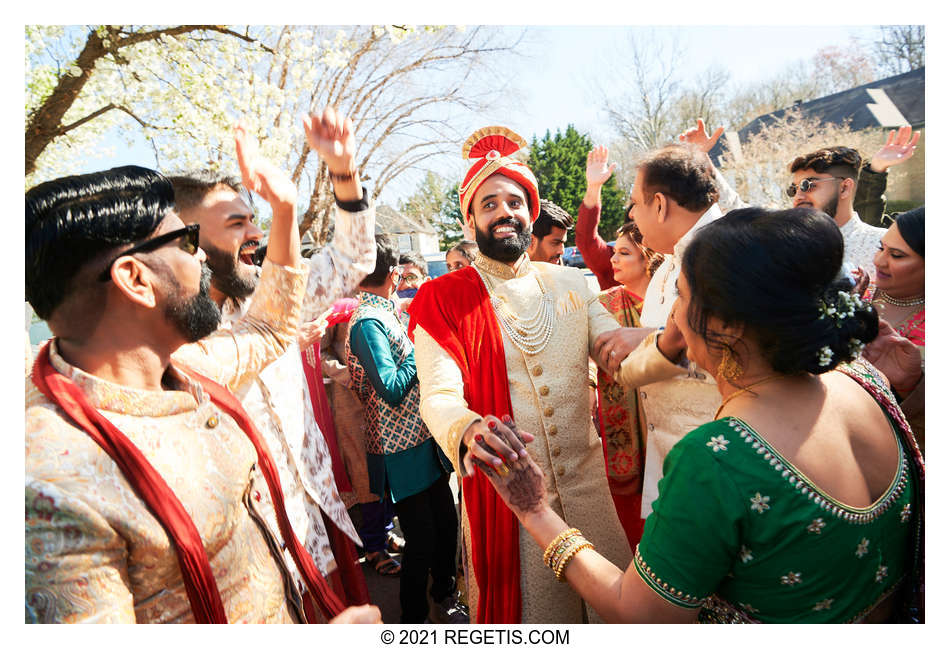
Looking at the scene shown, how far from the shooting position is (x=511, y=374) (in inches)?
86.4

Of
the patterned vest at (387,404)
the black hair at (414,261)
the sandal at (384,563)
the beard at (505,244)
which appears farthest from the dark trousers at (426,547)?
the black hair at (414,261)

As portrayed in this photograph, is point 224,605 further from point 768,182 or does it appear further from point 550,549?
point 768,182

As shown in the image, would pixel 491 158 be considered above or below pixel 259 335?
above

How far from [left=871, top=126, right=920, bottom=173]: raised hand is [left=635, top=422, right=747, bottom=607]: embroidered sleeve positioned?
10.2ft

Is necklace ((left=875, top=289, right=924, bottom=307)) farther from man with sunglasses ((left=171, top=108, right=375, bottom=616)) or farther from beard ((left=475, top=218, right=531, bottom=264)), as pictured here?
man with sunglasses ((left=171, top=108, right=375, bottom=616))

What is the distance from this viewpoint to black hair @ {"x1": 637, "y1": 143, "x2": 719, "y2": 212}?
7.42 ft

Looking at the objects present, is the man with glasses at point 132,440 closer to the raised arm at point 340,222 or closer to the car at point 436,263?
the raised arm at point 340,222

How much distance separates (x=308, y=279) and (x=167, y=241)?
62 centimetres

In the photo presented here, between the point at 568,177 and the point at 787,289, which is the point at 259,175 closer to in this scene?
the point at 787,289

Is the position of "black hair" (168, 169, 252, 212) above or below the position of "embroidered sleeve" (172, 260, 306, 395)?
above

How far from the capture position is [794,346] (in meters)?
1.23

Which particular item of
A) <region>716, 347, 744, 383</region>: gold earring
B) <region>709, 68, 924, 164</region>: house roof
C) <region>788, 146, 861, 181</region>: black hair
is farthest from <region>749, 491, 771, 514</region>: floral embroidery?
<region>709, 68, 924, 164</region>: house roof

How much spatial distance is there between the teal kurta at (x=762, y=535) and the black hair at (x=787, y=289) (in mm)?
214

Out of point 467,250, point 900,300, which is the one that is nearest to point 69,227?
point 900,300
